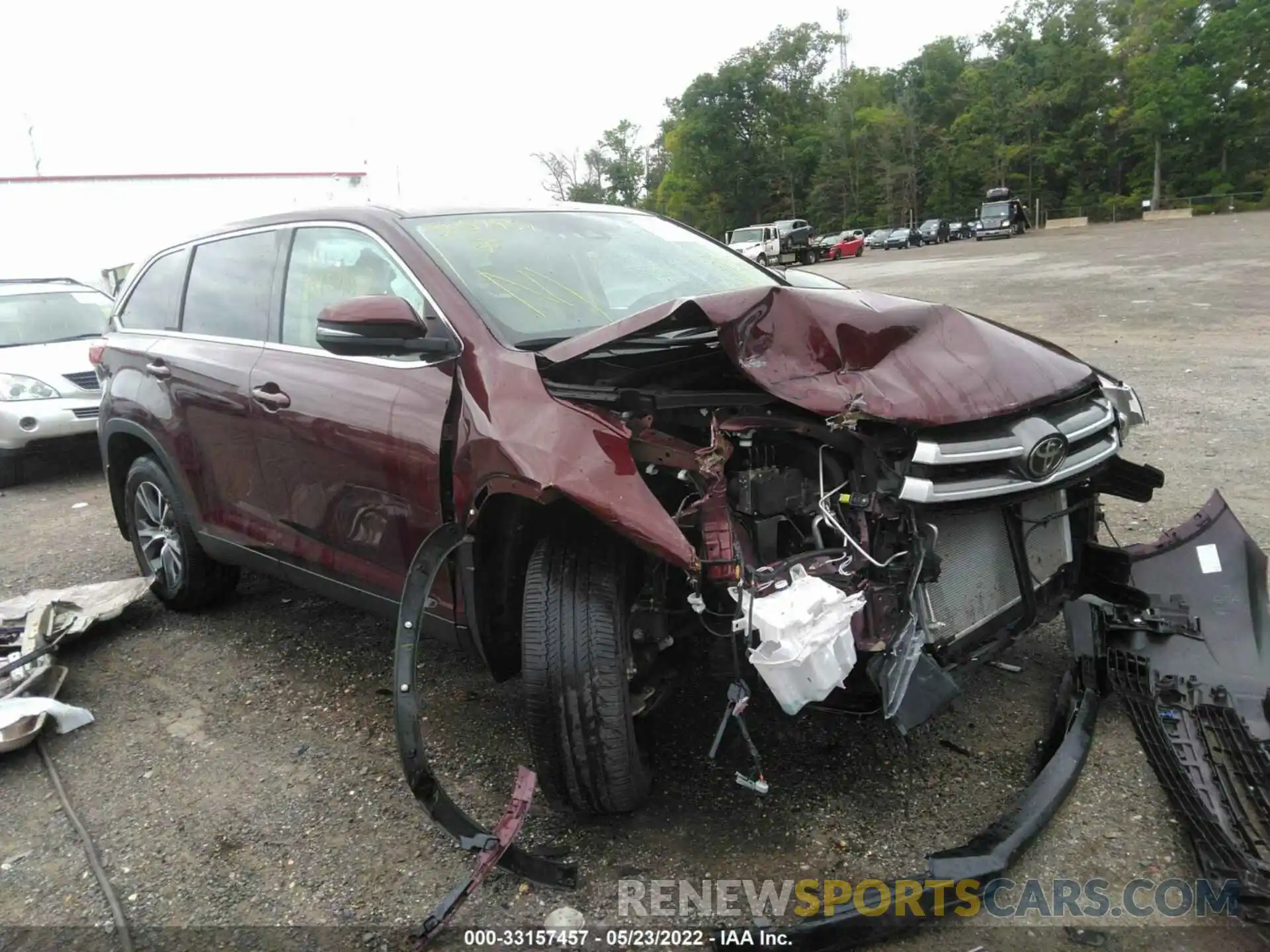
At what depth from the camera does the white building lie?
18438 millimetres

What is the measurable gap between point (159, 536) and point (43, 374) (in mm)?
4191

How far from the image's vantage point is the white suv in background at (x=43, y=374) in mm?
7352

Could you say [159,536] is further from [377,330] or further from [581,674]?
[581,674]

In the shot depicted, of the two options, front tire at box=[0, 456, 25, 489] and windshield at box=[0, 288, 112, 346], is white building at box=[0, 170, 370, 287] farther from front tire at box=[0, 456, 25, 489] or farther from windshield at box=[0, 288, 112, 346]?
front tire at box=[0, 456, 25, 489]

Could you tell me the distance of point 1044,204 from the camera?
5838cm

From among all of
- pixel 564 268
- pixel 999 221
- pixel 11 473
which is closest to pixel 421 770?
pixel 564 268

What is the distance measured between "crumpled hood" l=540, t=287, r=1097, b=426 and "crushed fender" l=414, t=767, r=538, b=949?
3.88 feet

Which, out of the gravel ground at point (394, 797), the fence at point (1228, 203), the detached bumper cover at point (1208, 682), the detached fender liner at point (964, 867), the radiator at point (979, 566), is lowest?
the gravel ground at point (394, 797)

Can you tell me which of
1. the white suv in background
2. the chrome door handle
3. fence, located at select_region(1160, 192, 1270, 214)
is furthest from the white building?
fence, located at select_region(1160, 192, 1270, 214)

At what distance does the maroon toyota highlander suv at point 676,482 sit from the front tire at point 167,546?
4.38 feet

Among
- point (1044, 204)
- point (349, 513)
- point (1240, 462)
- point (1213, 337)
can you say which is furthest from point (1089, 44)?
point (349, 513)

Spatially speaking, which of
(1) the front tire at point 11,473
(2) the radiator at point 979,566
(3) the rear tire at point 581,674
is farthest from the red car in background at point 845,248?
(3) the rear tire at point 581,674

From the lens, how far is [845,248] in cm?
4188

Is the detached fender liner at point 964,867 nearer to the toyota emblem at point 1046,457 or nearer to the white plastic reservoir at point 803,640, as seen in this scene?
the white plastic reservoir at point 803,640
